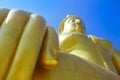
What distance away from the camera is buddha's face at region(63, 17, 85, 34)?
2.75 m

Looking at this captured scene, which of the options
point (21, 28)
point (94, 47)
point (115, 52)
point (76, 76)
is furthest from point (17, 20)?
point (115, 52)

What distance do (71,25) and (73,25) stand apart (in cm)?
3

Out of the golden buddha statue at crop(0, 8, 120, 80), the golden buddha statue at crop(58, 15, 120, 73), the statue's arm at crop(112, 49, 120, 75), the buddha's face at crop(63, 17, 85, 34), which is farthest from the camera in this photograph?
the buddha's face at crop(63, 17, 85, 34)

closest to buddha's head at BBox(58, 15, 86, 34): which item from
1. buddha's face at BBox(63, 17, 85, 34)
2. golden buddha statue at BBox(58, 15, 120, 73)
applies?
buddha's face at BBox(63, 17, 85, 34)

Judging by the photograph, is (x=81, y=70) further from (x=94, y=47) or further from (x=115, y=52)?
(x=115, y=52)

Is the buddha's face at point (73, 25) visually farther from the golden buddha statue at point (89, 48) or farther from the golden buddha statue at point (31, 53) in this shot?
the golden buddha statue at point (31, 53)

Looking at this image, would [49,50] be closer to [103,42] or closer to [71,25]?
[103,42]

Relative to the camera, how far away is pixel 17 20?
1.24m

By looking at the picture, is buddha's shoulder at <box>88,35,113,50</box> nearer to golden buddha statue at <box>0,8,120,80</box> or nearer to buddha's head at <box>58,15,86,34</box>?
buddha's head at <box>58,15,86,34</box>

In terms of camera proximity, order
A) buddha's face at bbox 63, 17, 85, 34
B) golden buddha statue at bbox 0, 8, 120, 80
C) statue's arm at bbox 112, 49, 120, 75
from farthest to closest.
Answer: buddha's face at bbox 63, 17, 85, 34
statue's arm at bbox 112, 49, 120, 75
golden buddha statue at bbox 0, 8, 120, 80

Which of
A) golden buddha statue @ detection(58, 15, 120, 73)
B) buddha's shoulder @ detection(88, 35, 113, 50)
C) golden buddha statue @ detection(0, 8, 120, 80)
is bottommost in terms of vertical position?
golden buddha statue @ detection(0, 8, 120, 80)

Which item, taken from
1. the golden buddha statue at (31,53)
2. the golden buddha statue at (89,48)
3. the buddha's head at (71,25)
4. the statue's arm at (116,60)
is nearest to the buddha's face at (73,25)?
the buddha's head at (71,25)

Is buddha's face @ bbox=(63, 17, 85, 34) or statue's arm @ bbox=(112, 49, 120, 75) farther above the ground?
buddha's face @ bbox=(63, 17, 85, 34)

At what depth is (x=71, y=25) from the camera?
111 inches
